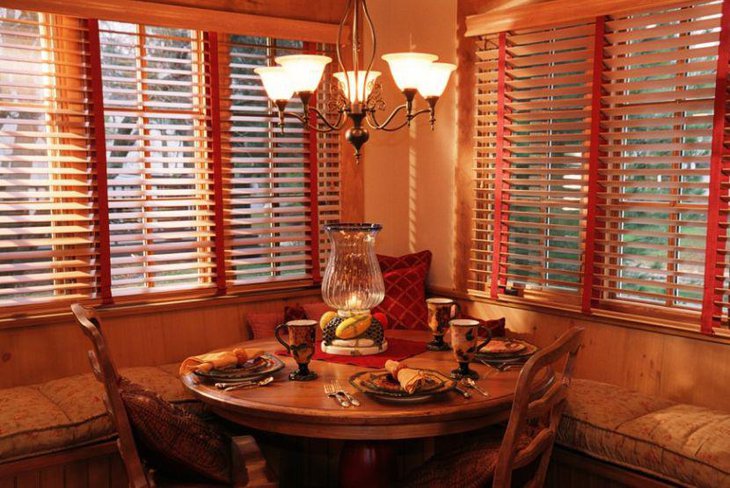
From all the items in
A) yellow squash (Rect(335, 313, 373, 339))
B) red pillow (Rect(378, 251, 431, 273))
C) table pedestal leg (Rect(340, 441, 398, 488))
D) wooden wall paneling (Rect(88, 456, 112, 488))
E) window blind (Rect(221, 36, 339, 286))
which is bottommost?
wooden wall paneling (Rect(88, 456, 112, 488))

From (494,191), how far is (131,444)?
234 centimetres

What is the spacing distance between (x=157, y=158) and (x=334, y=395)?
186 centimetres

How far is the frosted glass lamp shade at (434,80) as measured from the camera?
2.66 m

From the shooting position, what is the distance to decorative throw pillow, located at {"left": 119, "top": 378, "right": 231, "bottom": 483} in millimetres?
2129

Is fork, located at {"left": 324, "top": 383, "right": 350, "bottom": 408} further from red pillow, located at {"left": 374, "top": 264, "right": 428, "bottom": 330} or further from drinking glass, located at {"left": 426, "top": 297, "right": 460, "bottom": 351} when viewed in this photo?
red pillow, located at {"left": 374, "top": 264, "right": 428, "bottom": 330}

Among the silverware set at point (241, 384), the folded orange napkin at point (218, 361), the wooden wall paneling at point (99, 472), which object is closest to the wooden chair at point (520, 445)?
the silverware set at point (241, 384)

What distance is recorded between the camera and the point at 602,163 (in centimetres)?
337

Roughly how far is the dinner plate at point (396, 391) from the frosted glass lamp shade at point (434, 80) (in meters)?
1.03

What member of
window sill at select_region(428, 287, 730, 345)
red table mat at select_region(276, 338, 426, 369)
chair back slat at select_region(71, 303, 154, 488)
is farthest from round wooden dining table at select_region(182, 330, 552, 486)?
window sill at select_region(428, 287, 730, 345)

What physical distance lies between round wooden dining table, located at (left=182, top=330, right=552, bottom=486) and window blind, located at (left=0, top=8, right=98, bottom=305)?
1.23m

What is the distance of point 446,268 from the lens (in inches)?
162

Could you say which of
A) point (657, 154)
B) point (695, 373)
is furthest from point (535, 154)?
point (695, 373)

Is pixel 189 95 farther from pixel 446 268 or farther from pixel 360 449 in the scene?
pixel 360 449

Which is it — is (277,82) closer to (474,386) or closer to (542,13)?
(474,386)
